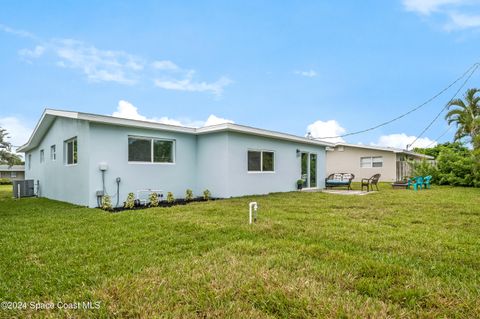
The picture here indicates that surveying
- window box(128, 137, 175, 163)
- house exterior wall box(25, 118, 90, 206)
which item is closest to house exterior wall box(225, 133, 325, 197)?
window box(128, 137, 175, 163)

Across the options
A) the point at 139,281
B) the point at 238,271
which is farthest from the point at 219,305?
the point at 139,281

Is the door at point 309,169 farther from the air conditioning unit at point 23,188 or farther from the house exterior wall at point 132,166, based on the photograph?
the air conditioning unit at point 23,188

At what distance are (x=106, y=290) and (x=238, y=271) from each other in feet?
4.59

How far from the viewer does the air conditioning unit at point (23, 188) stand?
13627 millimetres

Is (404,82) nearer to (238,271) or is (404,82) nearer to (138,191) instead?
(138,191)

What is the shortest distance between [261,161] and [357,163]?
1396 centimetres

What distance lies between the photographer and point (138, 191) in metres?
9.77

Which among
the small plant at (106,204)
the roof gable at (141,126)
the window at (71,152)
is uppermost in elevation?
the roof gable at (141,126)

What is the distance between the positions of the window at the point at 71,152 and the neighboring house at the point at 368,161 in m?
17.4

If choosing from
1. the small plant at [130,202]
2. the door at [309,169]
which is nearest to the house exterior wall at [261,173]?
the door at [309,169]

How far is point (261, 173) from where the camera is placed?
12328mm

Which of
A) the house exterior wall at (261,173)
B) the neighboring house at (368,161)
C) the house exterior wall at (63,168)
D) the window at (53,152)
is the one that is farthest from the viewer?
the neighboring house at (368,161)

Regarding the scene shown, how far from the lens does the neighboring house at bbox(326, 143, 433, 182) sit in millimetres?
22250

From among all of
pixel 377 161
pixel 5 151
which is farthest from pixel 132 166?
pixel 377 161
